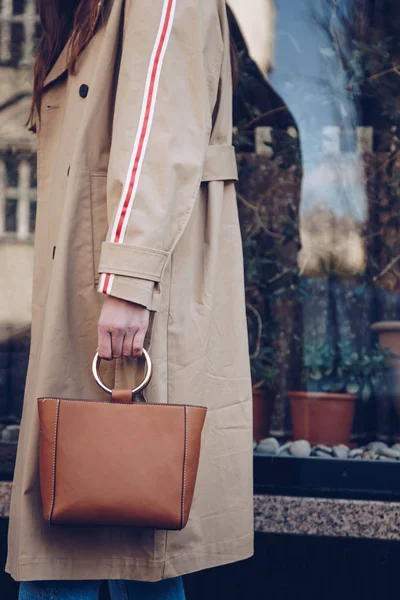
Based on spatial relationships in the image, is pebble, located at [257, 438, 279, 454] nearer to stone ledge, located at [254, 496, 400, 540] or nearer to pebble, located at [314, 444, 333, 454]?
pebble, located at [314, 444, 333, 454]

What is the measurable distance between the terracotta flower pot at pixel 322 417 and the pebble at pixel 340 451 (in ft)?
0.17

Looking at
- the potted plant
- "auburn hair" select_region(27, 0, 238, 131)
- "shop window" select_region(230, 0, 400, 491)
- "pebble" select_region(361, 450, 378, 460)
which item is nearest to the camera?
"auburn hair" select_region(27, 0, 238, 131)

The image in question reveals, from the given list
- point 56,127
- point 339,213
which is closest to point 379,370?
point 339,213

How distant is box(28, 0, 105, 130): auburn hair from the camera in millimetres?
1587

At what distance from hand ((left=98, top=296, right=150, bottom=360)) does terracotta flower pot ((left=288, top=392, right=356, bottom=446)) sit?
167 cm

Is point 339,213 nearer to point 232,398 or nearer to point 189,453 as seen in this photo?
point 232,398

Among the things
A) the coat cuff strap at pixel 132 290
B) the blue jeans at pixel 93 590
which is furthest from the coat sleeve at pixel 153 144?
the blue jeans at pixel 93 590

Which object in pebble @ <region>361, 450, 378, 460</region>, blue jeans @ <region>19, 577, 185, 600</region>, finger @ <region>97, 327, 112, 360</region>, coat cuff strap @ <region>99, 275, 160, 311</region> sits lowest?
blue jeans @ <region>19, 577, 185, 600</region>

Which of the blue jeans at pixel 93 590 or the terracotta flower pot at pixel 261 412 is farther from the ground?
the terracotta flower pot at pixel 261 412

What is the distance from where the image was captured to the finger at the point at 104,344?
1396 millimetres

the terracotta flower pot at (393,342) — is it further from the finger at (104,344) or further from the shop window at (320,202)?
the finger at (104,344)

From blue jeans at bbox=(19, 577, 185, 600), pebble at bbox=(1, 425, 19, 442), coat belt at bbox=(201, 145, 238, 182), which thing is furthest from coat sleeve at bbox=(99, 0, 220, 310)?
pebble at bbox=(1, 425, 19, 442)

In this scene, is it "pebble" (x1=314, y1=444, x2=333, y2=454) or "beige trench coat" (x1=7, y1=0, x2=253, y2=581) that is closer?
"beige trench coat" (x1=7, y1=0, x2=253, y2=581)

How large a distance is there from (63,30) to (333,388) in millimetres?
1848
